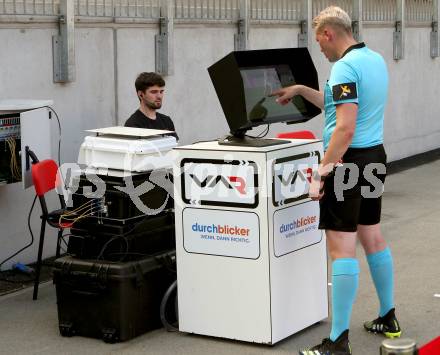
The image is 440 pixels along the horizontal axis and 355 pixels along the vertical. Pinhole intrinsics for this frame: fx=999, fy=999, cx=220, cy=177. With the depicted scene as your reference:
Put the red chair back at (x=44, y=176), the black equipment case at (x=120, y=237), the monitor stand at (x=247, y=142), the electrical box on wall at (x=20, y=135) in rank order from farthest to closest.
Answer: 1. the electrical box on wall at (x=20, y=135)
2. the red chair back at (x=44, y=176)
3. the black equipment case at (x=120, y=237)
4. the monitor stand at (x=247, y=142)

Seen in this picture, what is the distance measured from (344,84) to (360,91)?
135 mm

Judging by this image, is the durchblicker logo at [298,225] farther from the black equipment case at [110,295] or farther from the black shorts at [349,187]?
the black equipment case at [110,295]

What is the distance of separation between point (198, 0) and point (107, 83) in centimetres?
189

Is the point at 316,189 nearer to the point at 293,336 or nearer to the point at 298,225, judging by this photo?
the point at 298,225

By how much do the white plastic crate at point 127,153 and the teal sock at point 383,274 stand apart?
58.1 inches

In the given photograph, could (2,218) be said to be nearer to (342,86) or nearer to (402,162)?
(342,86)

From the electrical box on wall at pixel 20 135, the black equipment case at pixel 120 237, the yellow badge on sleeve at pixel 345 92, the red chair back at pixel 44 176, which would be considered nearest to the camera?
the yellow badge on sleeve at pixel 345 92

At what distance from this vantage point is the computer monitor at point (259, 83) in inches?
235

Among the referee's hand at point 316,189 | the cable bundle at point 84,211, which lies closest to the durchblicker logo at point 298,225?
the referee's hand at point 316,189

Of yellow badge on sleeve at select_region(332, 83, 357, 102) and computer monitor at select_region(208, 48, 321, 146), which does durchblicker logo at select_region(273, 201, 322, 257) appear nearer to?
computer monitor at select_region(208, 48, 321, 146)

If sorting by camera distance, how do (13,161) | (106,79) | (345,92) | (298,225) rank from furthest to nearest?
(106,79) → (13,161) → (298,225) → (345,92)

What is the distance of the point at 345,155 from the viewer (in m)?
5.85

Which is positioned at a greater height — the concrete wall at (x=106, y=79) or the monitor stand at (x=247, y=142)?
the concrete wall at (x=106, y=79)

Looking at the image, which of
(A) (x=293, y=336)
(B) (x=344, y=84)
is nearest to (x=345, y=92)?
(B) (x=344, y=84)
